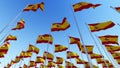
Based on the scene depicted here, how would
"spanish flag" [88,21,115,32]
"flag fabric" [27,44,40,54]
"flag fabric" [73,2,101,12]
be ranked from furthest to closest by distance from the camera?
"flag fabric" [27,44,40,54]
"spanish flag" [88,21,115,32]
"flag fabric" [73,2,101,12]

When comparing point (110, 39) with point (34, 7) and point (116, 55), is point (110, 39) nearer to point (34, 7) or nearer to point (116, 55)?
point (116, 55)

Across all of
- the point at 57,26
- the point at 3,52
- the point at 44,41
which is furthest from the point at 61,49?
the point at 3,52

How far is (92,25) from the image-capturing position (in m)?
24.8

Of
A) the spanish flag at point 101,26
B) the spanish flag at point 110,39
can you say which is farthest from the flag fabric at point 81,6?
the spanish flag at point 110,39

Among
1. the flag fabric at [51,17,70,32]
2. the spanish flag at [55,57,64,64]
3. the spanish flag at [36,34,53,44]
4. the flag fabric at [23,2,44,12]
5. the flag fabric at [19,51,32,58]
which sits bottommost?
the spanish flag at [55,57,64,64]

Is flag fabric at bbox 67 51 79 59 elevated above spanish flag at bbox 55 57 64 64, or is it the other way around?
flag fabric at bbox 67 51 79 59

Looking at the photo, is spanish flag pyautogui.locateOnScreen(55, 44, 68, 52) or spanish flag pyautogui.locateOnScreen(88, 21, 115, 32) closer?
spanish flag pyautogui.locateOnScreen(88, 21, 115, 32)

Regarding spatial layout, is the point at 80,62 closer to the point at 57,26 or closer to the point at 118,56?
the point at 118,56

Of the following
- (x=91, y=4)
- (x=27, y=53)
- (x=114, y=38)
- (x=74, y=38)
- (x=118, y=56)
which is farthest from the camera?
(x=27, y=53)

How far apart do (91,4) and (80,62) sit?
772 inches

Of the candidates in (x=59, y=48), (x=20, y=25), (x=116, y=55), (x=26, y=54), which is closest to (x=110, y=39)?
(x=116, y=55)

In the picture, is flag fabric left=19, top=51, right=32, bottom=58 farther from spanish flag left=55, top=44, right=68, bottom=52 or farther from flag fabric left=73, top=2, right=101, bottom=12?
flag fabric left=73, top=2, right=101, bottom=12

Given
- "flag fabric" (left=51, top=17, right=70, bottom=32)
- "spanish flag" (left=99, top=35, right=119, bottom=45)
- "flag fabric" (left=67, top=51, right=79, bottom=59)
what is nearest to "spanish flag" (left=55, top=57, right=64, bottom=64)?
A: "flag fabric" (left=67, top=51, right=79, bottom=59)

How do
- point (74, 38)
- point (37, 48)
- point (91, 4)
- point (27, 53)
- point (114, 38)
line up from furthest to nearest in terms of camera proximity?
point (27, 53) → point (37, 48) → point (74, 38) → point (114, 38) → point (91, 4)
